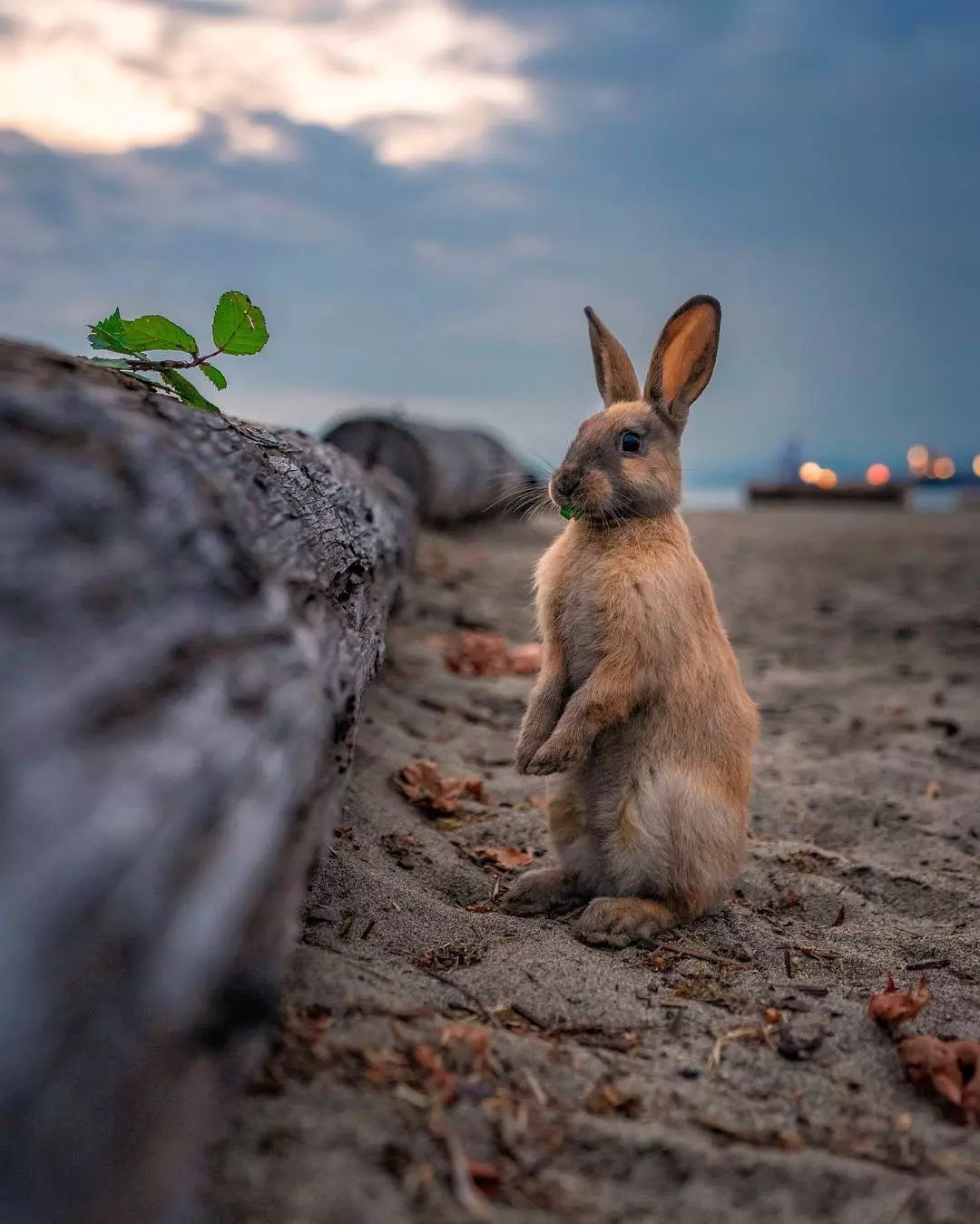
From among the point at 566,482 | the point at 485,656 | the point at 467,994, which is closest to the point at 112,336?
the point at 566,482

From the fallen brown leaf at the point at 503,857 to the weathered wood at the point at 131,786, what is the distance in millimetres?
1699

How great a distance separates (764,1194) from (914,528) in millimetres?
12940

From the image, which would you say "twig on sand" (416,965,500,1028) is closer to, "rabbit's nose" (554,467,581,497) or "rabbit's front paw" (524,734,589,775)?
"rabbit's front paw" (524,734,589,775)

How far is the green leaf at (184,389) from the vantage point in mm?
2926

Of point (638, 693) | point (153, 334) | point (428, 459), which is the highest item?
point (428, 459)

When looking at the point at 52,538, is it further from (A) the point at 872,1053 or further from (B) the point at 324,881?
(A) the point at 872,1053

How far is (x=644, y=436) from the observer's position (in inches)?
137

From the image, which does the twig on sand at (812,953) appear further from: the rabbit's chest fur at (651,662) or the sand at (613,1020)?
the rabbit's chest fur at (651,662)

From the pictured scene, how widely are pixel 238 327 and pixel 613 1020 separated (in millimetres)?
2086

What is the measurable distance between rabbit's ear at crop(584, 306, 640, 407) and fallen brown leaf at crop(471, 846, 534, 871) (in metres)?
1.62

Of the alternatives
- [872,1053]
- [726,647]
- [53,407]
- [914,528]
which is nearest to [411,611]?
[726,647]

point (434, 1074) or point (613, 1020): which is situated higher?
point (434, 1074)

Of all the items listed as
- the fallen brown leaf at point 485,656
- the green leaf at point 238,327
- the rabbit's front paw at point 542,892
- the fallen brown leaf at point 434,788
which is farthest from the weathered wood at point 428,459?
the green leaf at point 238,327

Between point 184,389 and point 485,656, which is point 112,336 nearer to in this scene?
point 184,389
